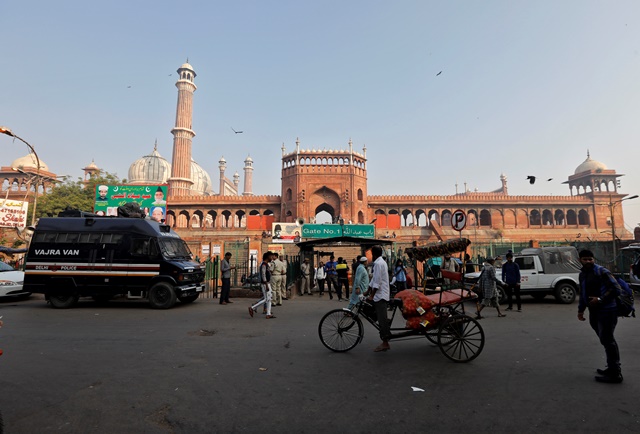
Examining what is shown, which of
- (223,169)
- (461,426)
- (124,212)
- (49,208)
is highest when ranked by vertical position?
(223,169)

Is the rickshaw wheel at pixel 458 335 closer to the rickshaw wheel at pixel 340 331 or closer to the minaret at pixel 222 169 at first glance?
the rickshaw wheel at pixel 340 331

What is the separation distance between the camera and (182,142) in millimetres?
47594

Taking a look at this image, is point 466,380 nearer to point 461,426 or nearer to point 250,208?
point 461,426

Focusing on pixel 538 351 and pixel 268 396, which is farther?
pixel 538 351

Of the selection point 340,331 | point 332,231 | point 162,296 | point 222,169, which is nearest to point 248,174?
point 222,169

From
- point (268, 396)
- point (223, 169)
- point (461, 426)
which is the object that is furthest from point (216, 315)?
point (223, 169)

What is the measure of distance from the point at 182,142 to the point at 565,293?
46780mm

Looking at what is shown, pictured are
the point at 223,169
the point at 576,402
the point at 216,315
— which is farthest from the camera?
the point at 223,169

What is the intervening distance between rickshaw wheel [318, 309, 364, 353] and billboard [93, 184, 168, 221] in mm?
22332

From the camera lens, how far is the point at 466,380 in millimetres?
4062

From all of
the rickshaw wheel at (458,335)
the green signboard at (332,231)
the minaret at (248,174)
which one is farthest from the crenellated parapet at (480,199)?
the minaret at (248,174)

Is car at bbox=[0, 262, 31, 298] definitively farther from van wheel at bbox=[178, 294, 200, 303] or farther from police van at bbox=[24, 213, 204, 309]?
van wheel at bbox=[178, 294, 200, 303]

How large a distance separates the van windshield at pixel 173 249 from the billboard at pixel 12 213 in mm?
13402

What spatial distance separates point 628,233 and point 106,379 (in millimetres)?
49163
